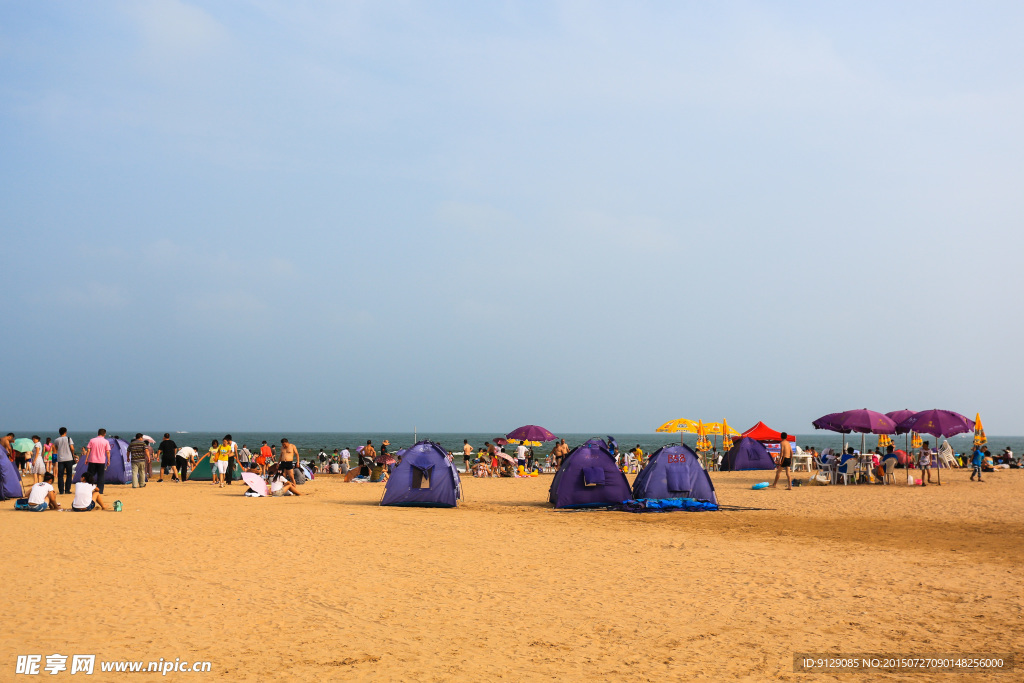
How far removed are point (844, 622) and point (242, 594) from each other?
271 inches

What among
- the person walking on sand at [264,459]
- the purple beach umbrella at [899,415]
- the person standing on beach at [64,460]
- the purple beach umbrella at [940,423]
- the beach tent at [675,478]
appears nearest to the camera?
the beach tent at [675,478]

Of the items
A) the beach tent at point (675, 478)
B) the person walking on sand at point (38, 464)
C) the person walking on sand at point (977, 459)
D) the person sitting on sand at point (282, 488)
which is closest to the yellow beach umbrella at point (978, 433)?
the person walking on sand at point (977, 459)

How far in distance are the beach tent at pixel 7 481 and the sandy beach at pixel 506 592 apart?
3.06 metres

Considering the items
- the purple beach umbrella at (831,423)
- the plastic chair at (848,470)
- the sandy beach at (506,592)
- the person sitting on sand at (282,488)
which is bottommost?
the person sitting on sand at (282,488)

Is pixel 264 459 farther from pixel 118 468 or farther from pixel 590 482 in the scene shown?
pixel 590 482

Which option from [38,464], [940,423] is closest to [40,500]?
[38,464]

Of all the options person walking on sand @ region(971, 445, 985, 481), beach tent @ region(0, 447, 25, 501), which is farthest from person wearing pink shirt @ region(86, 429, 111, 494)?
person walking on sand @ region(971, 445, 985, 481)

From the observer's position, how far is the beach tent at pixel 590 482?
18.5 metres

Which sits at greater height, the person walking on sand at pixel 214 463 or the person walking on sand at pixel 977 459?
the person walking on sand at pixel 977 459

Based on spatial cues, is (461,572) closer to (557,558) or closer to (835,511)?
(557,558)

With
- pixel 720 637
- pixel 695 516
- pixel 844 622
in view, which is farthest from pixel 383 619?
pixel 695 516

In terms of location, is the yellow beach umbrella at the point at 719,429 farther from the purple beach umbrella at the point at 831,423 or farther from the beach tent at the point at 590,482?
the beach tent at the point at 590,482

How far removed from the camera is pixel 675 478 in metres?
18.3

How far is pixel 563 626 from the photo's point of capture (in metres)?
7.87
